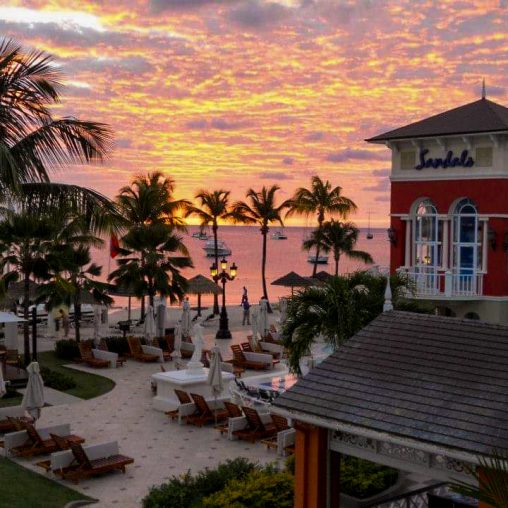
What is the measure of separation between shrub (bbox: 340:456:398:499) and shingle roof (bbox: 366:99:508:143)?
11.5m

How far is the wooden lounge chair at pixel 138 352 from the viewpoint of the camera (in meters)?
30.0

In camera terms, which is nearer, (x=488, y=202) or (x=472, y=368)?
(x=472, y=368)

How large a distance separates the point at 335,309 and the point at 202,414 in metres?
5.40

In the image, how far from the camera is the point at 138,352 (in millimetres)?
30562

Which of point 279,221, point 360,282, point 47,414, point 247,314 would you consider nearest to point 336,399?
point 360,282

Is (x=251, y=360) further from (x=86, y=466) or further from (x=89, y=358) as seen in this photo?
(x=86, y=466)

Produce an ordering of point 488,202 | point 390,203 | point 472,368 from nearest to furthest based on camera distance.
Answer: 1. point 472,368
2. point 488,202
3. point 390,203

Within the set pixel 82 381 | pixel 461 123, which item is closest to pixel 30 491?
pixel 82 381

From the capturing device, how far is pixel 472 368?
10.6m

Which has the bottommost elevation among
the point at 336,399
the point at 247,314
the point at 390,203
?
the point at 247,314

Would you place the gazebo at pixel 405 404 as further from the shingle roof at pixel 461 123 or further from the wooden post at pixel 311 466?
the shingle roof at pixel 461 123

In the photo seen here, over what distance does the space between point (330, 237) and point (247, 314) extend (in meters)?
9.46

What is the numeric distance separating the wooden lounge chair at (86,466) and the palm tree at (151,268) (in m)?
18.4

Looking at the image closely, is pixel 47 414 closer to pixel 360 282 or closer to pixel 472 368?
pixel 360 282
